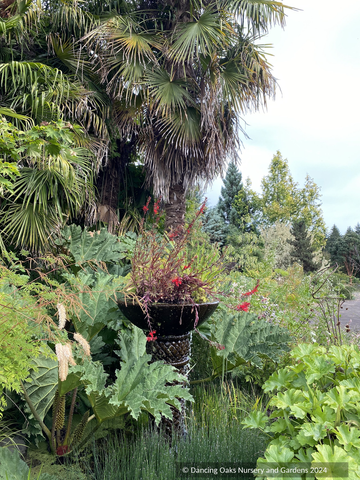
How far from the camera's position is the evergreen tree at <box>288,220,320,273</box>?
19.9 m

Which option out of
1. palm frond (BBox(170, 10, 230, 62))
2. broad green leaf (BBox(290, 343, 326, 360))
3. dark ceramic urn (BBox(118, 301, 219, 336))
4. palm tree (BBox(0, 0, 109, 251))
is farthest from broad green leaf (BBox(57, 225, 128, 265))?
palm frond (BBox(170, 10, 230, 62))

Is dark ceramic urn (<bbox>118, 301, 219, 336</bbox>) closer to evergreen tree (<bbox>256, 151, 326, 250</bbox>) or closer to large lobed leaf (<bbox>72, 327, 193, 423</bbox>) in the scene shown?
large lobed leaf (<bbox>72, 327, 193, 423</bbox>)

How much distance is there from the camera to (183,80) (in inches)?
241

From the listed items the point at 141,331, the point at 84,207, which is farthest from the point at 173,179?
the point at 141,331

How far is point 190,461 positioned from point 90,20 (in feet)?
21.7

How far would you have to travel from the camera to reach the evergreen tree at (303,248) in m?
19.9

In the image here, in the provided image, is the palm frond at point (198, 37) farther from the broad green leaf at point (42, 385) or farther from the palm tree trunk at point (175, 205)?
the broad green leaf at point (42, 385)

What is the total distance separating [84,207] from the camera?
562cm

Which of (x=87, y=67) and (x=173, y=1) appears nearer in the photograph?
(x=87, y=67)

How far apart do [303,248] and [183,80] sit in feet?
52.9

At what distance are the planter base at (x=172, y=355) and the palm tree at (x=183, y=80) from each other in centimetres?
424

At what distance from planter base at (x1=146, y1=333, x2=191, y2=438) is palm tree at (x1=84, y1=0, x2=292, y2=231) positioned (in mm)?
4236

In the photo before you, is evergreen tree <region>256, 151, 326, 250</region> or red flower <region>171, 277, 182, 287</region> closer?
red flower <region>171, 277, 182, 287</region>

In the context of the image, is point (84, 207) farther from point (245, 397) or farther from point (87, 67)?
point (245, 397)
